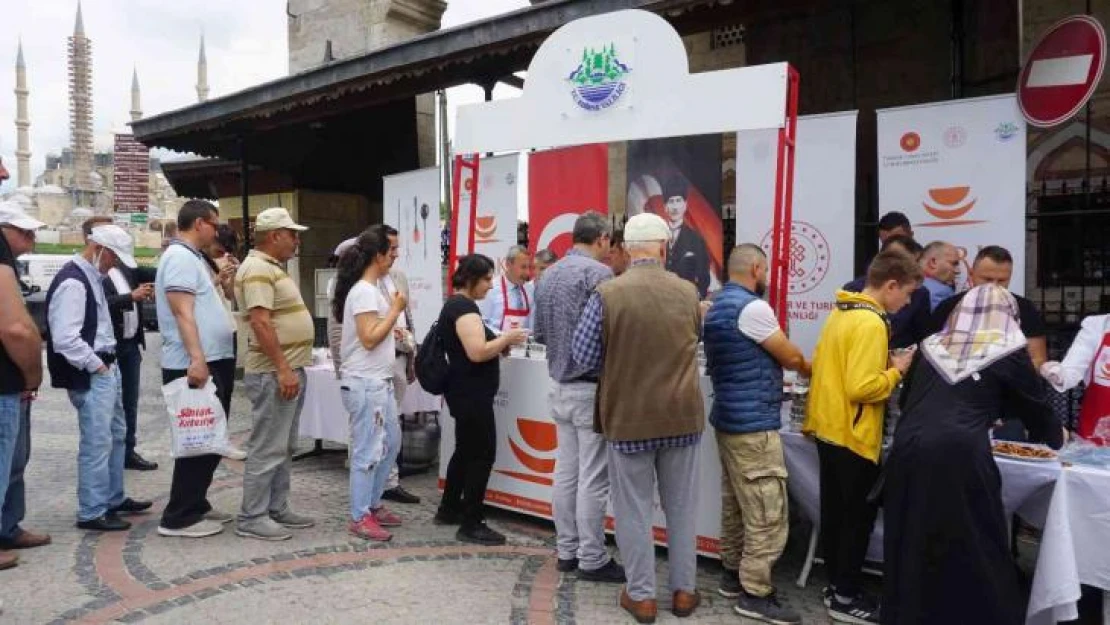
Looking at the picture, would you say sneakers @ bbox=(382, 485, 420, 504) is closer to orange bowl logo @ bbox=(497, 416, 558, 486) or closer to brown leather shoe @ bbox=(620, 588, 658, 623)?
orange bowl logo @ bbox=(497, 416, 558, 486)

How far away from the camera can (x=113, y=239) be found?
15.9 ft

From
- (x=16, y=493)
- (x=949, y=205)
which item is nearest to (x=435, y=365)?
(x=16, y=493)

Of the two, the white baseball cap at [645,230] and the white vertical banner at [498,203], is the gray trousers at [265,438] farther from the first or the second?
the white vertical banner at [498,203]

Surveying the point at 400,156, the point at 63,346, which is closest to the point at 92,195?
the point at 400,156

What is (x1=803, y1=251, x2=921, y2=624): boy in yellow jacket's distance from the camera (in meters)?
3.24

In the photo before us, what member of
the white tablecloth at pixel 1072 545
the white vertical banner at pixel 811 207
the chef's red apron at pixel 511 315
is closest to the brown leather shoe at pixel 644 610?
the white tablecloth at pixel 1072 545

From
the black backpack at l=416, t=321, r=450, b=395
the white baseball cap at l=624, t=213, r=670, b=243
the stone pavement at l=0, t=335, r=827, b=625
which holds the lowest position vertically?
the stone pavement at l=0, t=335, r=827, b=625

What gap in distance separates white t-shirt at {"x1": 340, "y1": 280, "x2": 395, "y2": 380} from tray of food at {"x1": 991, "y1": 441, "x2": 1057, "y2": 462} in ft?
9.88

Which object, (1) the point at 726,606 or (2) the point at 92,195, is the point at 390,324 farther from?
(2) the point at 92,195

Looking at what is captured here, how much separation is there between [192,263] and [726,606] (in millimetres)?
3250

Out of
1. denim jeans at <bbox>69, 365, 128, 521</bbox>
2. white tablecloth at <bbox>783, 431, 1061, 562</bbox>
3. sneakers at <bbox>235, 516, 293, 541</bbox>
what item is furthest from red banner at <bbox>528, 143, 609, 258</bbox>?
denim jeans at <bbox>69, 365, 128, 521</bbox>

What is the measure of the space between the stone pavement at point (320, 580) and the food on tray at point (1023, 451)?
107 cm

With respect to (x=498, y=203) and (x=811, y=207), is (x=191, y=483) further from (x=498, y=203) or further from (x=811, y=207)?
(x=811, y=207)

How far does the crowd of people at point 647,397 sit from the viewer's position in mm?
2754
